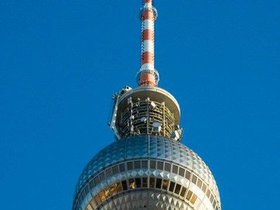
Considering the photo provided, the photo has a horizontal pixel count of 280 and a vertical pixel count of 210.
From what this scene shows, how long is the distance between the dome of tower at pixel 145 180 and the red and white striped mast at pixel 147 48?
1436 cm

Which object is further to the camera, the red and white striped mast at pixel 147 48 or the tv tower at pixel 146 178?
the red and white striped mast at pixel 147 48

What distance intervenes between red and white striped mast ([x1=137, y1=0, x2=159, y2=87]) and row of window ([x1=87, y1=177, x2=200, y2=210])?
1709 cm

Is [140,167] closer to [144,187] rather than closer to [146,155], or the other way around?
[146,155]

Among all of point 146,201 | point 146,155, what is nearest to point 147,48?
point 146,155

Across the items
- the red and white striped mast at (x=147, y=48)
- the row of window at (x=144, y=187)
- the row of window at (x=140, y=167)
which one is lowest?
the row of window at (x=144, y=187)

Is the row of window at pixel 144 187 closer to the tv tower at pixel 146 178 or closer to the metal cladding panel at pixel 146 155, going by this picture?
the tv tower at pixel 146 178

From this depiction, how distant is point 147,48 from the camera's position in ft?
344

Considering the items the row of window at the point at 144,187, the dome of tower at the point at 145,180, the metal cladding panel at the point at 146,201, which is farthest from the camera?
the row of window at the point at 144,187

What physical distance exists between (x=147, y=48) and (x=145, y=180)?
2257 cm

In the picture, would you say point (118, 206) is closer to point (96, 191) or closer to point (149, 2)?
point (96, 191)

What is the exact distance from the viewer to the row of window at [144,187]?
8612 cm

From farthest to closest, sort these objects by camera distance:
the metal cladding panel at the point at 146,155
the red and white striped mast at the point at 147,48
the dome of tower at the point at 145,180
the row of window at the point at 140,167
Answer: the red and white striped mast at the point at 147,48 < the metal cladding panel at the point at 146,155 < the row of window at the point at 140,167 < the dome of tower at the point at 145,180

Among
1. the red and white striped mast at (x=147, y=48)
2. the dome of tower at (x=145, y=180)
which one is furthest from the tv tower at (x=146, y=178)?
the red and white striped mast at (x=147, y=48)

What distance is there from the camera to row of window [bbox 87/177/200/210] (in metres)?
86.1
